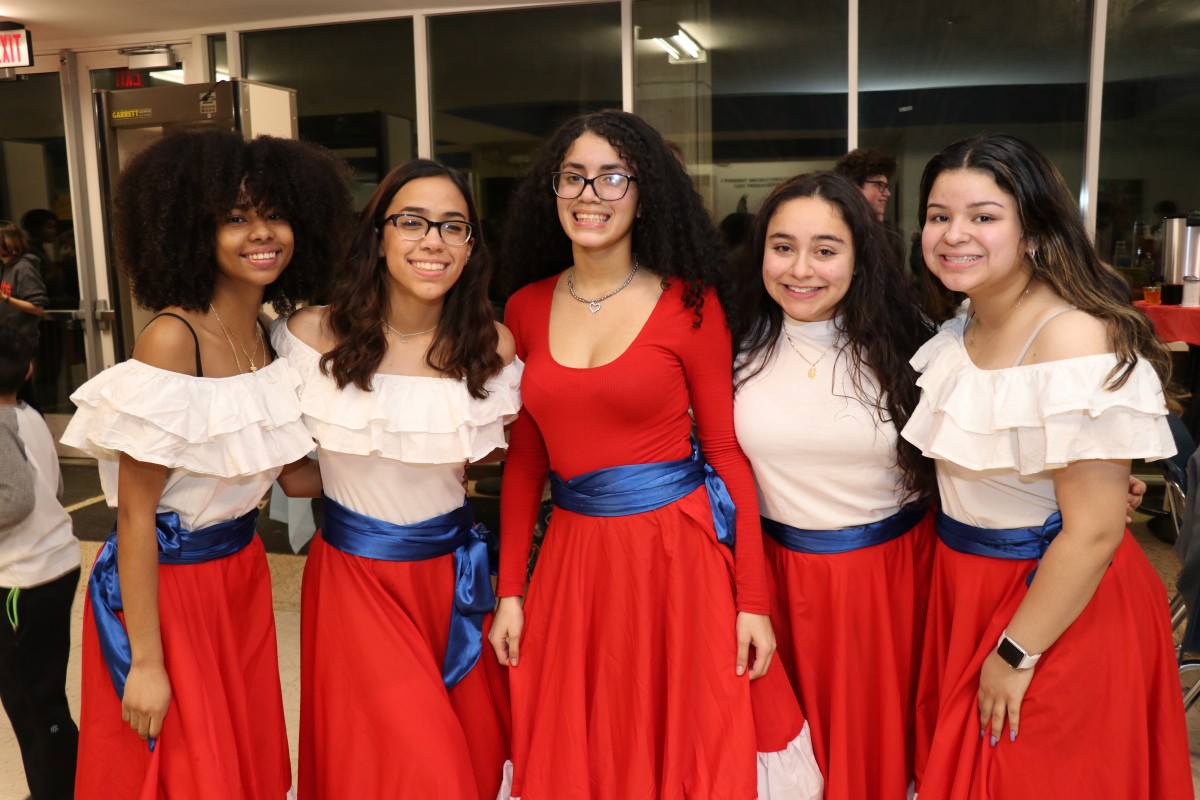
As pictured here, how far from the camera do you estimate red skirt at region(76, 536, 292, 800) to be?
5.43ft

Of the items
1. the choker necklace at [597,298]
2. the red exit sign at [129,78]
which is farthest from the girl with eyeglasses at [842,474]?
the red exit sign at [129,78]

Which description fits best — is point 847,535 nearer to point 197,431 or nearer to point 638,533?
point 638,533

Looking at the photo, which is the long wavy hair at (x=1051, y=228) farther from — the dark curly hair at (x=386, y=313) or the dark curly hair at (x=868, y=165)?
the dark curly hair at (x=868, y=165)

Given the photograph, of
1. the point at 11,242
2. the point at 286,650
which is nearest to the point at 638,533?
the point at 286,650

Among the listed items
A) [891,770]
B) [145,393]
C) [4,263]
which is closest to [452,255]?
[145,393]

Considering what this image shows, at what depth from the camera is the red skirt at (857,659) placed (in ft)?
6.16

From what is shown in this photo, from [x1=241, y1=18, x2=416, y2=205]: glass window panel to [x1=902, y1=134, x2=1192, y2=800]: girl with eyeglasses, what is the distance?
5494mm

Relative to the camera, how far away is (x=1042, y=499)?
1688 mm

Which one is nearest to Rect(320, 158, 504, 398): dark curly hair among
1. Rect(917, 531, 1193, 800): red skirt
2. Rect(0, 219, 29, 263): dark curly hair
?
Rect(917, 531, 1193, 800): red skirt

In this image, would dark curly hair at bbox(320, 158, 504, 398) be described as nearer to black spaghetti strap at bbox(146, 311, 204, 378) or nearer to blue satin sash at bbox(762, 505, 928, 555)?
black spaghetti strap at bbox(146, 311, 204, 378)

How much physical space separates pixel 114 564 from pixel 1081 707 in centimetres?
179

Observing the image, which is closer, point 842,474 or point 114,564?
point 114,564

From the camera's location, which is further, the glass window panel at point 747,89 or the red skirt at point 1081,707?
the glass window panel at point 747,89

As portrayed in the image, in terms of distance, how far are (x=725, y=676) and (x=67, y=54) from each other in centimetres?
689
